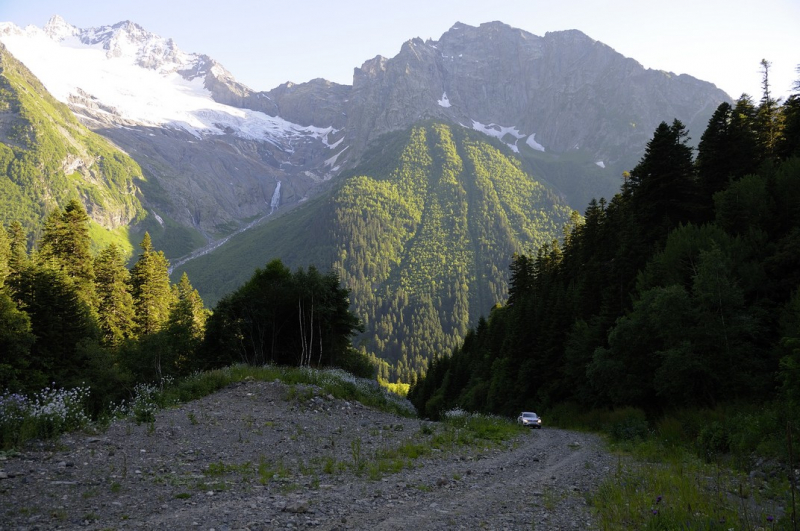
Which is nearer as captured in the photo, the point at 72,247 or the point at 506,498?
the point at 506,498

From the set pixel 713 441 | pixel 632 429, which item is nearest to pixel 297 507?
pixel 713 441

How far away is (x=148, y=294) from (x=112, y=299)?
17.7 ft

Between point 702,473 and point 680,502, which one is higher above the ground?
point 680,502

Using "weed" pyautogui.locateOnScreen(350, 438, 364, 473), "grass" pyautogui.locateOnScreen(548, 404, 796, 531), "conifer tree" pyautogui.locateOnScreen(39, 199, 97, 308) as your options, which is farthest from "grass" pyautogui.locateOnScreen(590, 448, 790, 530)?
"conifer tree" pyautogui.locateOnScreen(39, 199, 97, 308)

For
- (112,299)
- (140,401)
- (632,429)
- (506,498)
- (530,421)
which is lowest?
(530,421)

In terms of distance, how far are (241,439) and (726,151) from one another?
43.0 m

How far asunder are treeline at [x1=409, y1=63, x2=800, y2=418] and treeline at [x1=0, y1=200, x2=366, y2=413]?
21.6 meters

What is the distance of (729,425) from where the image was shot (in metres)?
17.1

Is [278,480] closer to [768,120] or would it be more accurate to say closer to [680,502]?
[680,502]

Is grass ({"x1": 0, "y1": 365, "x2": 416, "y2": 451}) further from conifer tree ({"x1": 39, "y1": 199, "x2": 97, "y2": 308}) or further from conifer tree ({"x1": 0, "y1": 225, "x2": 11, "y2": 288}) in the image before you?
conifer tree ({"x1": 39, "y1": 199, "x2": 97, "y2": 308})

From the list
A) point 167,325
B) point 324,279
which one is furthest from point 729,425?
point 167,325

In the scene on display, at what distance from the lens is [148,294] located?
53688 millimetres

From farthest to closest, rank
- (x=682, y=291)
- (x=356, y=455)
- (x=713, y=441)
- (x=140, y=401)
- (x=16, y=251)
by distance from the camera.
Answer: (x=16, y=251) < (x=682, y=291) < (x=140, y=401) < (x=713, y=441) < (x=356, y=455)

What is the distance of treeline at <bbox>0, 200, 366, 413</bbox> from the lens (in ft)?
115
